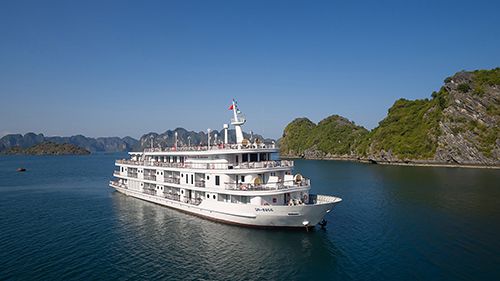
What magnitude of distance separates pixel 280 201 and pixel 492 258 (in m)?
16.9

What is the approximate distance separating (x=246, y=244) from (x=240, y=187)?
5.79 m

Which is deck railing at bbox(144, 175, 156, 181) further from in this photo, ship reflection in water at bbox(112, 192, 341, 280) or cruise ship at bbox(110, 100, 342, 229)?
ship reflection in water at bbox(112, 192, 341, 280)

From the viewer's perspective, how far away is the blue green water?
2289 cm

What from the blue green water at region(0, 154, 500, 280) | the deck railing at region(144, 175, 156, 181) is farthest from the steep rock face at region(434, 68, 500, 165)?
the deck railing at region(144, 175, 156, 181)

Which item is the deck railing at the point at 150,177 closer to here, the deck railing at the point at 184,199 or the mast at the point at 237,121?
the deck railing at the point at 184,199

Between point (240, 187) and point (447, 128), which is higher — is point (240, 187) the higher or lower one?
the lower one

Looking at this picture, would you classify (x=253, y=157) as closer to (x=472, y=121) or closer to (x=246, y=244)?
(x=246, y=244)

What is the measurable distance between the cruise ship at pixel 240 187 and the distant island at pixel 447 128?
86.8 meters

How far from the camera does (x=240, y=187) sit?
1251 inches

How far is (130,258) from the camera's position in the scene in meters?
25.4

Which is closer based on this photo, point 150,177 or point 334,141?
point 150,177

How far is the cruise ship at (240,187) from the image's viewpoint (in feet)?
99.0

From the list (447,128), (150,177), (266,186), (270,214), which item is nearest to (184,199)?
(150,177)

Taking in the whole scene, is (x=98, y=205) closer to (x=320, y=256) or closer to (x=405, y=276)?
(x=320, y=256)
